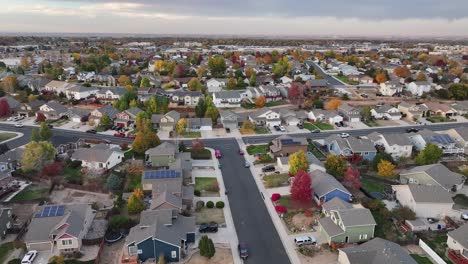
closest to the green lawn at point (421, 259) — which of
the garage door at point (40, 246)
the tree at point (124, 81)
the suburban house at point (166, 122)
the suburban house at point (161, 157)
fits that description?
the suburban house at point (161, 157)

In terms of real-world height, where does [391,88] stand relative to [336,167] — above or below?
above

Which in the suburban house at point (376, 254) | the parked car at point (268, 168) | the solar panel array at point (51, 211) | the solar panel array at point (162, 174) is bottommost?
the parked car at point (268, 168)

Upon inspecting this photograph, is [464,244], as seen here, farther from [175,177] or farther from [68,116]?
[68,116]

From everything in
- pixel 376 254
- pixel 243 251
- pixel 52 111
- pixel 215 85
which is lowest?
pixel 243 251

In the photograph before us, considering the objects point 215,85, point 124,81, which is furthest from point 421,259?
point 124,81

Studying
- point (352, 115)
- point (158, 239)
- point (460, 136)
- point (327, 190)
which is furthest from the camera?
point (352, 115)

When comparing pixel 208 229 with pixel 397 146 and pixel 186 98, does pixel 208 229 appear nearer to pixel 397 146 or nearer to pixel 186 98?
pixel 397 146

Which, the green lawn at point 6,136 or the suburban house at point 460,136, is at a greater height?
the suburban house at point 460,136

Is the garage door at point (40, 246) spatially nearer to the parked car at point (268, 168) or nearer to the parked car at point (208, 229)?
the parked car at point (208, 229)

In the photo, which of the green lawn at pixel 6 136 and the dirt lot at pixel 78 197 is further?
the green lawn at pixel 6 136
